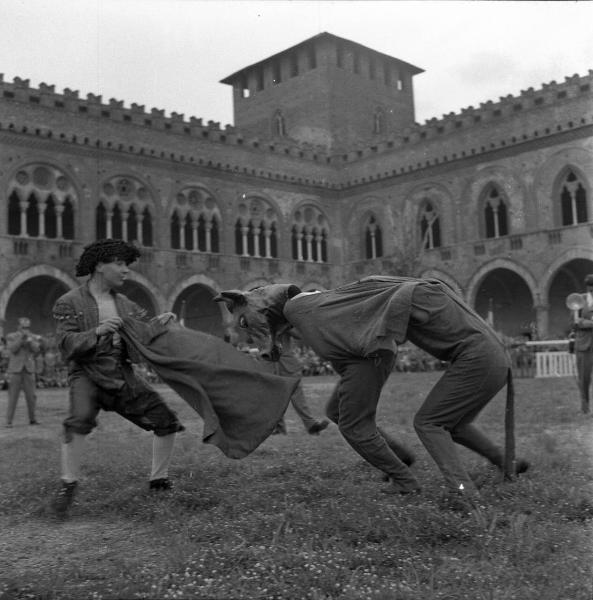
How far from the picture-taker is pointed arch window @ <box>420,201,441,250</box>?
3319cm

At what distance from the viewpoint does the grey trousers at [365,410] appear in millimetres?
4863

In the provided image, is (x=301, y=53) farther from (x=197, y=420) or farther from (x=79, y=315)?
(x=79, y=315)

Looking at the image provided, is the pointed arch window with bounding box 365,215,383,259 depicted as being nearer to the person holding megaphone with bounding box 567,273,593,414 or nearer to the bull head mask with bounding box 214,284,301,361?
the person holding megaphone with bounding box 567,273,593,414

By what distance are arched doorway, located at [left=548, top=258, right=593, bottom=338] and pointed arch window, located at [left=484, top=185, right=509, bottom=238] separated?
2.79 m

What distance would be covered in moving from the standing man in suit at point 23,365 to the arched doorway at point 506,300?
22.9 m

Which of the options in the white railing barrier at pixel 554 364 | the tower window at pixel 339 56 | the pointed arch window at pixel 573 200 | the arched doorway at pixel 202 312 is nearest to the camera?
the white railing barrier at pixel 554 364

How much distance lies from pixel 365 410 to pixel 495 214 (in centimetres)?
2772

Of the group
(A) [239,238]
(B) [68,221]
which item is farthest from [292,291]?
(A) [239,238]

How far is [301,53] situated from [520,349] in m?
24.4

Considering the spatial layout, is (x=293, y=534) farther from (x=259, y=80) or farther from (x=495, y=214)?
(x=259, y=80)

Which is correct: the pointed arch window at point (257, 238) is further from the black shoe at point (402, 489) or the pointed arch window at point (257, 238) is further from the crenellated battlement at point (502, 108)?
the black shoe at point (402, 489)

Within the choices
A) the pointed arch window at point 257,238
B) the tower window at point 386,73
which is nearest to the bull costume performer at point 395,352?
the pointed arch window at point 257,238

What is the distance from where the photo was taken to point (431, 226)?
33.4 m

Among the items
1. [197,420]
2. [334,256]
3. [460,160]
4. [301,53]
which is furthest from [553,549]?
[301,53]
